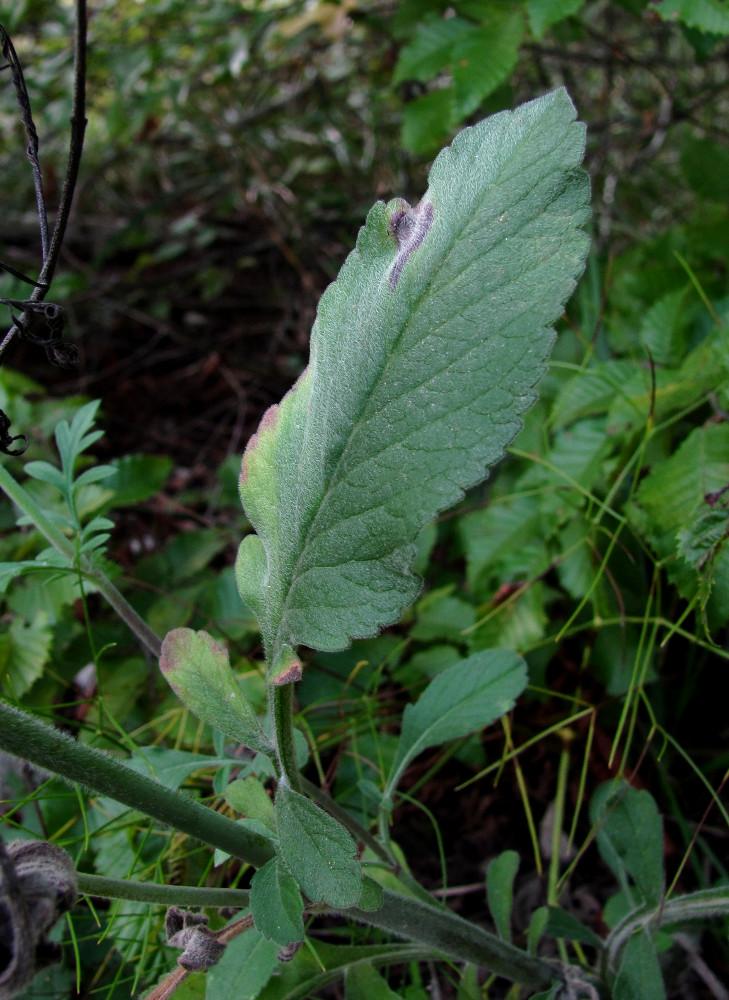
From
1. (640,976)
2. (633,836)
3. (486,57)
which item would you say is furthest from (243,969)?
(486,57)

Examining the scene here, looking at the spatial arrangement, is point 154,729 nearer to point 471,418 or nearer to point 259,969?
point 259,969

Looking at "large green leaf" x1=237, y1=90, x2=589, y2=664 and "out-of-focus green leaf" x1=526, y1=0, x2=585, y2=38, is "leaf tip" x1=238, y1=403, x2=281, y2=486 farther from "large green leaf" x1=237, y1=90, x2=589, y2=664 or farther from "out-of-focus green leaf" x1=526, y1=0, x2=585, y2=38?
"out-of-focus green leaf" x1=526, y1=0, x2=585, y2=38

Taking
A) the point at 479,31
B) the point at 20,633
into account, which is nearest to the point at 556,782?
the point at 20,633

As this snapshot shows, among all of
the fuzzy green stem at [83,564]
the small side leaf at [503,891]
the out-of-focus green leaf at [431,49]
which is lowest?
the small side leaf at [503,891]

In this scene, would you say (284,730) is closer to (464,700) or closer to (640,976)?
(464,700)

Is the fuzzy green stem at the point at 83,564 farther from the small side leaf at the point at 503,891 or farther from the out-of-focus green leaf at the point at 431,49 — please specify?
the out-of-focus green leaf at the point at 431,49

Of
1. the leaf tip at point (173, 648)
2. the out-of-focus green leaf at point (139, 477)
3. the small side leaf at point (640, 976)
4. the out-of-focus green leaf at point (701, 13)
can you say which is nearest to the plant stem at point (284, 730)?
the leaf tip at point (173, 648)
